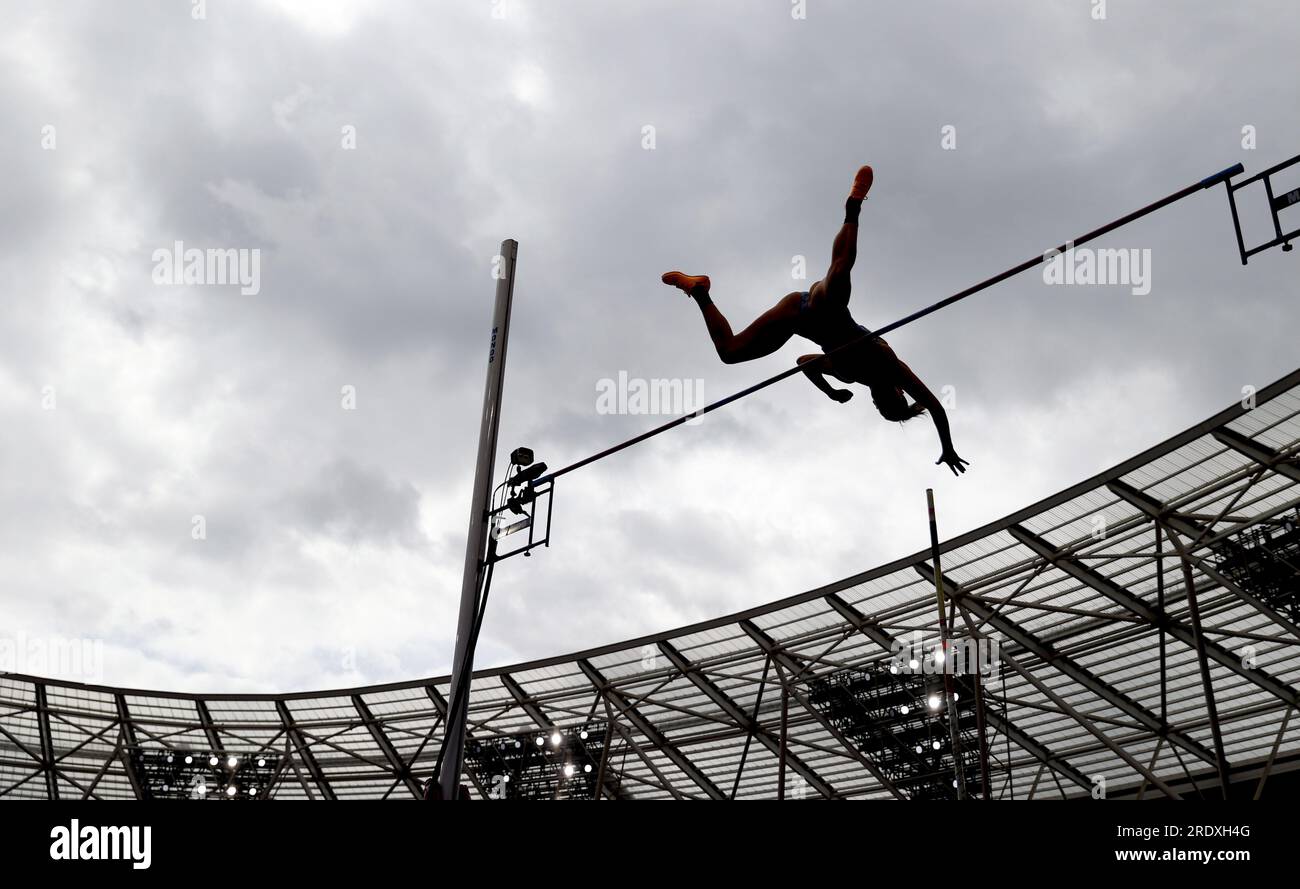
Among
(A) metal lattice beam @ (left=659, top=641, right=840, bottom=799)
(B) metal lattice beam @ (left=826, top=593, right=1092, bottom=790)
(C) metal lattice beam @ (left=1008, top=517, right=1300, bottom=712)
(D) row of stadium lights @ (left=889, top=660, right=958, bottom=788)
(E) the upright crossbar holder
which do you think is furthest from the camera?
(A) metal lattice beam @ (left=659, top=641, right=840, bottom=799)

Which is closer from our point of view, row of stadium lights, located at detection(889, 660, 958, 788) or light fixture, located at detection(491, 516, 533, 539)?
light fixture, located at detection(491, 516, 533, 539)

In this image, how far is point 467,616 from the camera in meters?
8.24

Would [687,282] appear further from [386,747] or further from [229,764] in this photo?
[229,764]

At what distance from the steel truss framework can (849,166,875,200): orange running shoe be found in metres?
10.6

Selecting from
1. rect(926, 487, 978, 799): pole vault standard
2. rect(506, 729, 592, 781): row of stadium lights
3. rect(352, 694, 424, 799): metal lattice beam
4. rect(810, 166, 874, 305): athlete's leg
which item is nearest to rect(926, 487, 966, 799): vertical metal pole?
rect(926, 487, 978, 799): pole vault standard

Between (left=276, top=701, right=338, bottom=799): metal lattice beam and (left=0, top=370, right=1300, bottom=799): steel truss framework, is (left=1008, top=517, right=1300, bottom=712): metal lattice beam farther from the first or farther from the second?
(left=276, top=701, right=338, bottom=799): metal lattice beam

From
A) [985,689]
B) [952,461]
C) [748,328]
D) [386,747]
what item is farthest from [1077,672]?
[386,747]

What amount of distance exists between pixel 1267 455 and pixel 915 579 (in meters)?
6.78

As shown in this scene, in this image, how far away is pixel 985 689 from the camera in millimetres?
22266

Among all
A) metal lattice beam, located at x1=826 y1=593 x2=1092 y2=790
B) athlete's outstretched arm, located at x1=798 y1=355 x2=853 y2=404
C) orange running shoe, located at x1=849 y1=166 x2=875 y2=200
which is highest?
orange running shoe, located at x1=849 y1=166 x2=875 y2=200

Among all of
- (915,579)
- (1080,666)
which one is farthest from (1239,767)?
(915,579)

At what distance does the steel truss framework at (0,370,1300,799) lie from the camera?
17406 millimetres

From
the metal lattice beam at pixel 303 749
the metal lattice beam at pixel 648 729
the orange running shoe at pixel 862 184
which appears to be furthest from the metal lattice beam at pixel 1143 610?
the metal lattice beam at pixel 303 749
